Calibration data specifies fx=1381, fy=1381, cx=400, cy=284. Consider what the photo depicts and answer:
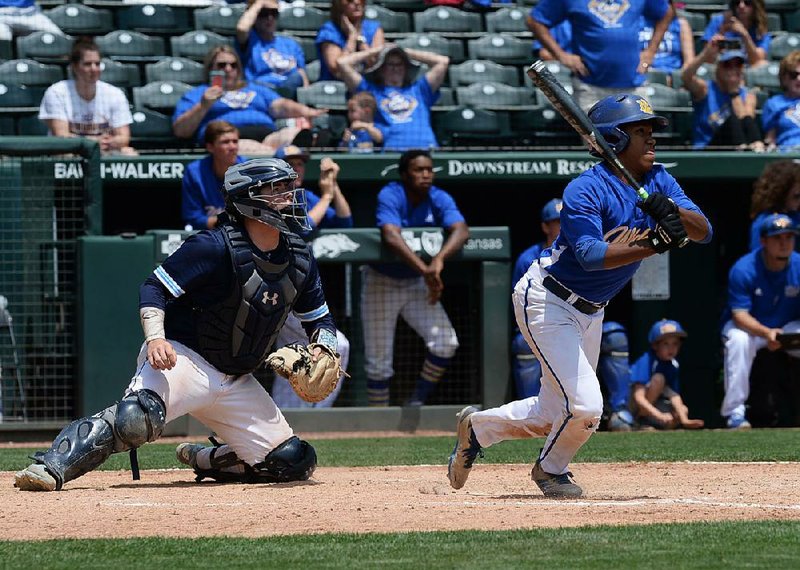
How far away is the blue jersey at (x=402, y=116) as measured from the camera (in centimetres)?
970

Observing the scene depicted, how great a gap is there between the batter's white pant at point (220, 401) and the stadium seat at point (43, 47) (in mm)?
5731

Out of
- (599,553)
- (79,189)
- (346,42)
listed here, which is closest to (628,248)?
(599,553)

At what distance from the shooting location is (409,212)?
9.01 metres

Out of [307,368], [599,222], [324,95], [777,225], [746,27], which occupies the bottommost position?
[307,368]

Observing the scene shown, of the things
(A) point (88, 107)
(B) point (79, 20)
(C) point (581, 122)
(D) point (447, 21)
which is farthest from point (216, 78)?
(C) point (581, 122)

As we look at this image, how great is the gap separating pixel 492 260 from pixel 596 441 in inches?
58.3

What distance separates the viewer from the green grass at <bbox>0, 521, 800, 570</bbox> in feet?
12.1

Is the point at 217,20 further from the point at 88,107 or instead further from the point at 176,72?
the point at 88,107

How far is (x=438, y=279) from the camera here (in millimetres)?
8711

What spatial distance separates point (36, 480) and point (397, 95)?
503 cm

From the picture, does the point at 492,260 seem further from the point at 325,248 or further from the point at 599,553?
the point at 599,553

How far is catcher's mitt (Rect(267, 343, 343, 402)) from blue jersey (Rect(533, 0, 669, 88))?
4.73m

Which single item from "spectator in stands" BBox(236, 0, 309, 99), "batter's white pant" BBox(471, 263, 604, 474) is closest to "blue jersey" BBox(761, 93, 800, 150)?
"spectator in stands" BBox(236, 0, 309, 99)

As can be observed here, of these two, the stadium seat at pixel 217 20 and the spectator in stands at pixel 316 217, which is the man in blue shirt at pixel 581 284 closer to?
the spectator in stands at pixel 316 217
